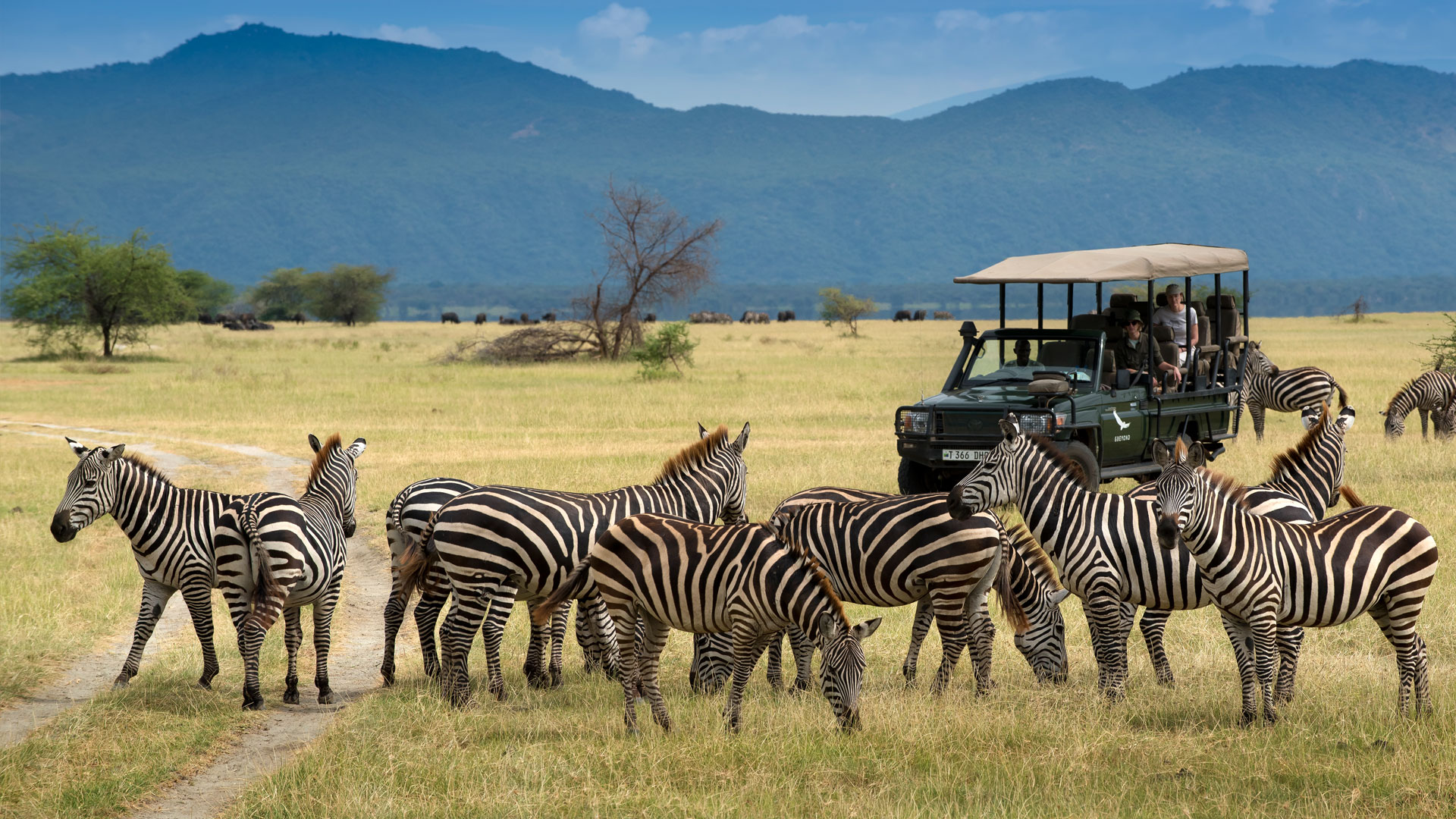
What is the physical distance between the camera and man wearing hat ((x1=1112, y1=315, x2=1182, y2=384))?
13977 mm

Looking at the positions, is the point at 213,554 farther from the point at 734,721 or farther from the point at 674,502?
the point at 734,721

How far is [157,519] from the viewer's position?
26.3 ft

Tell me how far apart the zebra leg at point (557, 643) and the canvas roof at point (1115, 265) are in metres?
6.05

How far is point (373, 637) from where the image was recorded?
984cm

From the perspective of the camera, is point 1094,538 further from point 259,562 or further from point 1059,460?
point 259,562

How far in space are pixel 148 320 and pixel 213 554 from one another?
146ft

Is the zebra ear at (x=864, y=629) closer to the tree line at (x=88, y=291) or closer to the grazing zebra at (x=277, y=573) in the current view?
the grazing zebra at (x=277, y=573)

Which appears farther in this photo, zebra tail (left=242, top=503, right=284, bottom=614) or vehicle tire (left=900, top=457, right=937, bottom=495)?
vehicle tire (left=900, top=457, right=937, bottom=495)

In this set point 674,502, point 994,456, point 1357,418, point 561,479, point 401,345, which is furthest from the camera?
point 401,345

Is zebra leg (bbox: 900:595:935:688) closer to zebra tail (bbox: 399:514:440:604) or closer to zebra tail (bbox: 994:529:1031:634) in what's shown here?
zebra tail (bbox: 994:529:1031:634)

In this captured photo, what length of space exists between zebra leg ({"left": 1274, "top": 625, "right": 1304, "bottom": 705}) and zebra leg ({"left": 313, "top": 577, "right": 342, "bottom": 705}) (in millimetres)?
5473

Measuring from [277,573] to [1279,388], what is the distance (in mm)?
Result: 16093

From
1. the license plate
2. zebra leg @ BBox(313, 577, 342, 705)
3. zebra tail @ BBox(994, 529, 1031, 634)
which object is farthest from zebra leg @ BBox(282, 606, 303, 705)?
the license plate

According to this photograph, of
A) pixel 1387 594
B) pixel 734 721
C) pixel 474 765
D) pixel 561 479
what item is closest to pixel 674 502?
pixel 734 721
